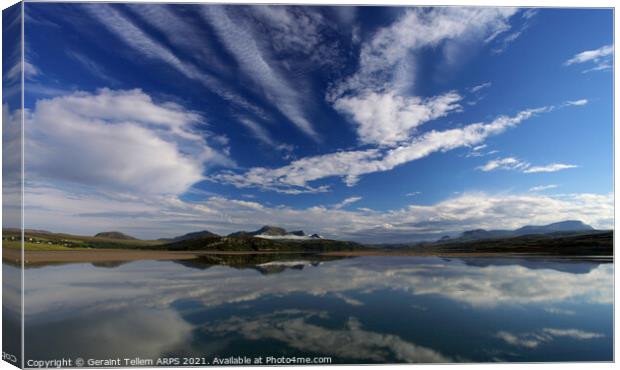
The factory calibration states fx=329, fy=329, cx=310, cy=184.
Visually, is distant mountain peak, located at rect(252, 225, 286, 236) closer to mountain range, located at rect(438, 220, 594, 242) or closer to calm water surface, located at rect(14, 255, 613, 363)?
calm water surface, located at rect(14, 255, 613, 363)

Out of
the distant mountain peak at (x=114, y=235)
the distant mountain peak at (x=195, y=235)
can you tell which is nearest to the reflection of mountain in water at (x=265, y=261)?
the distant mountain peak at (x=195, y=235)

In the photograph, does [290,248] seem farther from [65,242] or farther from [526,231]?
[526,231]

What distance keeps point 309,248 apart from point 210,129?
16.1ft

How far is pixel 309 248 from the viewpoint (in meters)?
10.9

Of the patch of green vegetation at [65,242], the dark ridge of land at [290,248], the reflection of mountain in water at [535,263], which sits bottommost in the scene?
the reflection of mountain in water at [535,263]

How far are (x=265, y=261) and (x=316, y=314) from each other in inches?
126

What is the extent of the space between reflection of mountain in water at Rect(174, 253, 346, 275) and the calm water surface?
1.22ft

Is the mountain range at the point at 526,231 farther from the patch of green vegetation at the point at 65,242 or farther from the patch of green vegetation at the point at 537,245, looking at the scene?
the patch of green vegetation at the point at 65,242

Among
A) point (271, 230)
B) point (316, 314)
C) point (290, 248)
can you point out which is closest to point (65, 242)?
point (271, 230)

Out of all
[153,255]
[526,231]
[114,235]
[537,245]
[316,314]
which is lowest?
[316,314]

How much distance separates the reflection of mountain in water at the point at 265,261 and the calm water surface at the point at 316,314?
373 millimetres

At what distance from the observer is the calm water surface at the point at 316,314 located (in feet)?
25.7

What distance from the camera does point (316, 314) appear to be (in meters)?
8.55

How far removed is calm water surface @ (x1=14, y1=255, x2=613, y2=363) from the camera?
784 cm
